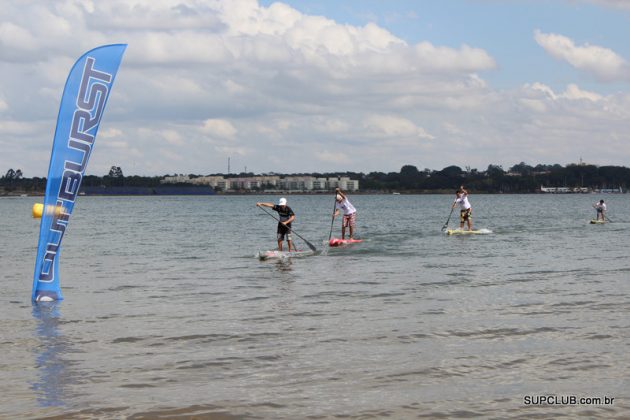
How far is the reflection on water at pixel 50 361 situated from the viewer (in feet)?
28.3

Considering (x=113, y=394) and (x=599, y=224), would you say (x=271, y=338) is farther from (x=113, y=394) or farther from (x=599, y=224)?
(x=599, y=224)

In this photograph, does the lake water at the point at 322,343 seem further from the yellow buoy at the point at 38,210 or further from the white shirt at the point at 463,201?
the white shirt at the point at 463,201

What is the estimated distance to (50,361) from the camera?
33.8 feet

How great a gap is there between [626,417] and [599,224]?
4695 centimetres

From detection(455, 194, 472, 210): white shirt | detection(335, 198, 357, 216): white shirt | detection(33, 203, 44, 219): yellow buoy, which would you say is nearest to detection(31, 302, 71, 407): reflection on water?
detection(33, 203, 44, 219): yellow buoy

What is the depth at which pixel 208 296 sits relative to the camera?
16859 millimetres

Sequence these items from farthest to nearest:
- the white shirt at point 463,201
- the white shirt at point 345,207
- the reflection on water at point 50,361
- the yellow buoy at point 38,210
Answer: the white shirt at point 463,201, the white shirt at point 345,207, the yellow buoy at point 38,210, the reflection on water at point 50,361
